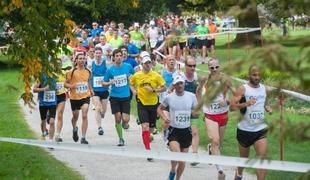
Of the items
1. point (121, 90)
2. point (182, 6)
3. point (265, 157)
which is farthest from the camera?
point (182, 6)

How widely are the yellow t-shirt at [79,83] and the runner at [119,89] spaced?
0.47 meters

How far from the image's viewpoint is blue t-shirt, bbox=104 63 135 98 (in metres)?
13.9

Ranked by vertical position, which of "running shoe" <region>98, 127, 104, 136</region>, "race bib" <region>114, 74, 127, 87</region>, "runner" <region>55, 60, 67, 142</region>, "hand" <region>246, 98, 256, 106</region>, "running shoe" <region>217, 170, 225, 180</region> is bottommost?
"running shoe" <region>98, 127, 104, 136</region>

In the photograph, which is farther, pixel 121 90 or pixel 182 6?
pixel 182 6

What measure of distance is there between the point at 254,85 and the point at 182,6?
122 feet

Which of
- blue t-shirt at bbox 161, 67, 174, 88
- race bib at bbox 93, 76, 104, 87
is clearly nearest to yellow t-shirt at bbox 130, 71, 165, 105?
Result: blue t-shirt at bbox 161, 67, 174, 88

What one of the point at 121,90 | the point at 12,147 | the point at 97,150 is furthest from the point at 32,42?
the point at 12,147

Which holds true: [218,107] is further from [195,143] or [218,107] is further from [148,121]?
[148,121]

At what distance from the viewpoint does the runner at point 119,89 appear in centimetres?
1381

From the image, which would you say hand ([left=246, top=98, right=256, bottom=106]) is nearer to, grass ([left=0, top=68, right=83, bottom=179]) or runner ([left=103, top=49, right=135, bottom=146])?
grass ([left=0, top=68, right=83, bottom=179])

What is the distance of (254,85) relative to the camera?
9234mm

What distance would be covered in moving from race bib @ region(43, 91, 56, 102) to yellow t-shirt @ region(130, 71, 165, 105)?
2.06 m

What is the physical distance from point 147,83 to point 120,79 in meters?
1.45

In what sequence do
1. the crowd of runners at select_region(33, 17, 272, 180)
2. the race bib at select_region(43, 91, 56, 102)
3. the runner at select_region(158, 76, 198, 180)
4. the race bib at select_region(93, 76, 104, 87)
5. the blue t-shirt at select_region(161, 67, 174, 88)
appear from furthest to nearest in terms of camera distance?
the race bib at select_region(93, 76, 104, 87), the race bib at select_region(43, 91, 56, 102), the blue t-shirt at select_region(161, 67, 174, 88), the runner at select_region(158, 76, 198, 180), the crowd of runners at select_region(33, 17, 272, 180)
